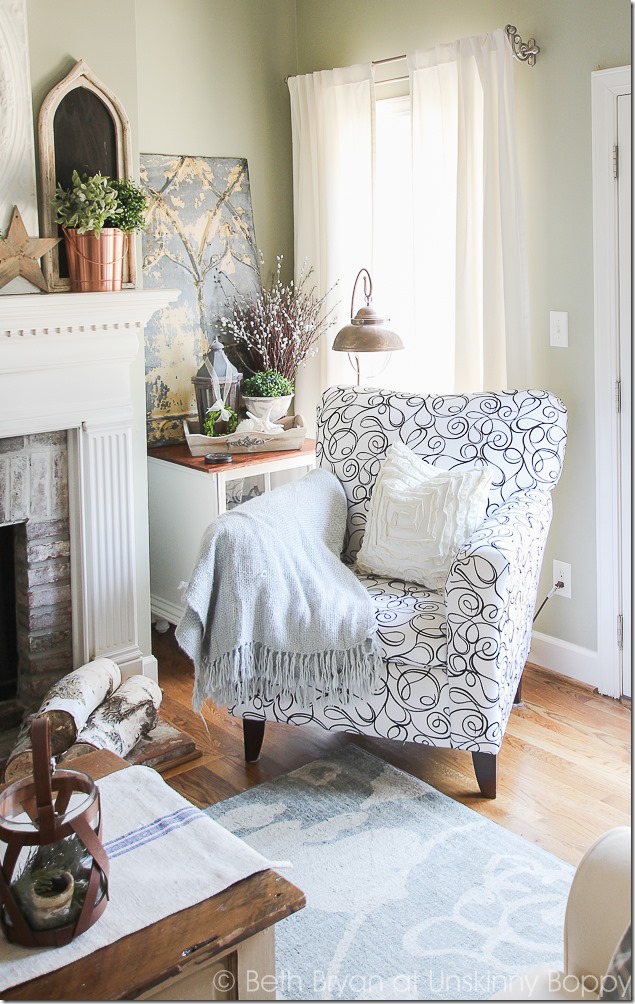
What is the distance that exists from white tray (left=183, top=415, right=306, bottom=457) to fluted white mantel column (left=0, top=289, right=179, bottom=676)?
415 mm

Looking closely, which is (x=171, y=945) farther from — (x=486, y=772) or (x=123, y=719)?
(x=123, y=719)

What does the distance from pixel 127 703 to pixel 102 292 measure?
123 centimetres

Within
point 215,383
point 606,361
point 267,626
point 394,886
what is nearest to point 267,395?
point 215,383

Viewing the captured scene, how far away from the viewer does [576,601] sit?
10.8 ft

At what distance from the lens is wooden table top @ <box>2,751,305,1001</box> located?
1257 millimetres

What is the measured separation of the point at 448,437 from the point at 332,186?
57.0 inches

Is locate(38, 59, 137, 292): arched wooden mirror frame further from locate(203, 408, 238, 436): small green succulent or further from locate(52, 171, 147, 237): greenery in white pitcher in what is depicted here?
locate(203, 408, 238, 436): small green succulent

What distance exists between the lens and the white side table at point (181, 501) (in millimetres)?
3516

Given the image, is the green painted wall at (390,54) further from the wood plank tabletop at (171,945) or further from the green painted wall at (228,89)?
the wood plank tabletop at (171,945)

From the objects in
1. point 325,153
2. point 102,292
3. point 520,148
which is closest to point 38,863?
point 102,292

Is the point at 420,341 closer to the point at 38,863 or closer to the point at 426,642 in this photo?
the point at 426,642

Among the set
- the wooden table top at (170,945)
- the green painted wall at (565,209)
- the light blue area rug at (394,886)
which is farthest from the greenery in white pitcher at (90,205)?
the wooden table top at (170,945)

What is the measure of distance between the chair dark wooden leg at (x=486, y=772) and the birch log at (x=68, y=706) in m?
1.11

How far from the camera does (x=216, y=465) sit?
3518 millimetres
